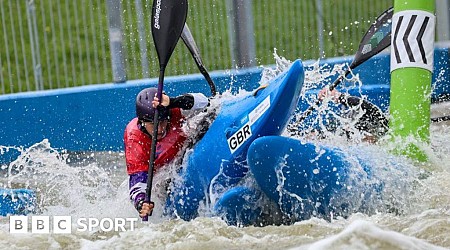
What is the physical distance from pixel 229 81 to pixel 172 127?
321 cm

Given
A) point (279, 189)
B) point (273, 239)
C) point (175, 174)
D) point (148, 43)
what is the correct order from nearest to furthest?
point (273, 239)
point (279, 189)
point (175, 174)
point (148, 43)

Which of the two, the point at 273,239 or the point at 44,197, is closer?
the point at 273,239

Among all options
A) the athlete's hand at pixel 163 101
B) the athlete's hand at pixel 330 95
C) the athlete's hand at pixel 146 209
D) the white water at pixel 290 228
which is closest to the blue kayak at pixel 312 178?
the white water at pixel 290 228

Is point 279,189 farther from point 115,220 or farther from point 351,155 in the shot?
point 115,220

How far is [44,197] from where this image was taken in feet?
27.8

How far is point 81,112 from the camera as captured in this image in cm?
1042

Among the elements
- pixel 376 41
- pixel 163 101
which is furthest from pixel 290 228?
pixel 376 41

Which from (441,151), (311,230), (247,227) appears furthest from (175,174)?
(441,151)

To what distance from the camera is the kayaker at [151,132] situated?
708 centimetres

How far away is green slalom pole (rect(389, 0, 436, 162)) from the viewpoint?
7.46 metres

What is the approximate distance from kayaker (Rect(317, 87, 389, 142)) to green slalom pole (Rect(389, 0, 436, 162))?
2.01 ft

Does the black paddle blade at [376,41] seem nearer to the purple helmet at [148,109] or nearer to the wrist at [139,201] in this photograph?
the purple helmet at [148,109]

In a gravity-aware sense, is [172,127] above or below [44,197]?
above

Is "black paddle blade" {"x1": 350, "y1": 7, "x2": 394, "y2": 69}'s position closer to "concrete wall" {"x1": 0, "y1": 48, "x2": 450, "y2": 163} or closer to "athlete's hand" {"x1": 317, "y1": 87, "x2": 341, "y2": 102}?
"athlete's hand" {"x1": 317, "y1": 87, "x2": 341, "y2": 102}
